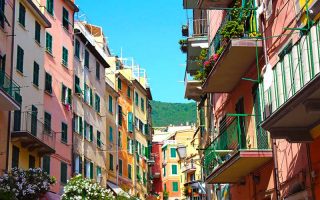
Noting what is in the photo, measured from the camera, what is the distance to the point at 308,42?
11.2 metres

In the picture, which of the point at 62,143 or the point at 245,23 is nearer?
the point at 245,23

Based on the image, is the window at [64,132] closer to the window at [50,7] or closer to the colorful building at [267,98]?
the window at [50,7]

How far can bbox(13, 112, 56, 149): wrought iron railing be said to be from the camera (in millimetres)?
31209

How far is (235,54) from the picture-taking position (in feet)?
57.6

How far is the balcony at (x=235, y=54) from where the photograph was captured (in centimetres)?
1706

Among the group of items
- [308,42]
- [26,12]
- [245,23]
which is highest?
[26,12]

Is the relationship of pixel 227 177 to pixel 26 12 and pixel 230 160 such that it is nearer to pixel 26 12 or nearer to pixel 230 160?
pixel 230 160

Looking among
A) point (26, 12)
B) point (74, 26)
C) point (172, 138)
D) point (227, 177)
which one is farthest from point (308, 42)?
point (172, 138)

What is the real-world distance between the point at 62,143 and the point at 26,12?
A: 28.7 feet

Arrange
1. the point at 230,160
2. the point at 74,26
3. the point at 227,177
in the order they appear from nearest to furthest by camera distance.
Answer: the point at 230,160 → the point at 227,177 → the point at 74,26

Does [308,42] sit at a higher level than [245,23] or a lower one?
lower

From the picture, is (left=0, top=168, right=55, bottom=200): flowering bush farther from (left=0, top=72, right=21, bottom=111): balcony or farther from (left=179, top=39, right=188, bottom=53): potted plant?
(left=179, top=39, right=188, bottom=53): potted plant

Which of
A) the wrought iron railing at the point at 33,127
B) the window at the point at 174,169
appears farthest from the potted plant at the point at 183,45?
the window at the point at 174,169

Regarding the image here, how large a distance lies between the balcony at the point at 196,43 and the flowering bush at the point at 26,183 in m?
8.96
